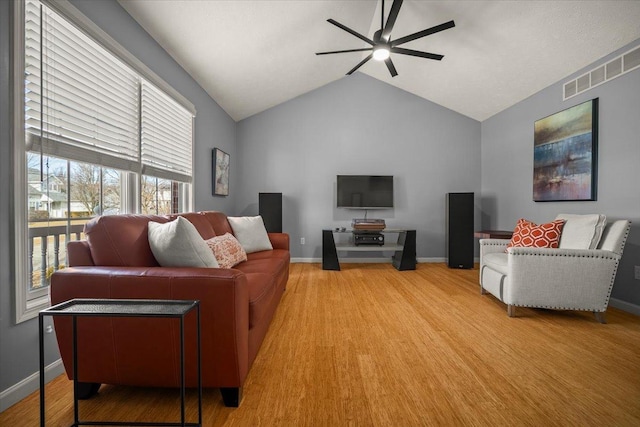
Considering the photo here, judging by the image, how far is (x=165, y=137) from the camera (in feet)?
9.61

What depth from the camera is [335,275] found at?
14.2 feet

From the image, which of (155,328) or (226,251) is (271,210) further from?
(155,328)

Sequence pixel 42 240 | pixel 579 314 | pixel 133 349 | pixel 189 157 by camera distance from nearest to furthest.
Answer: pixel 133 349, pixel 42 240, pixel 579 314, pixel 189 157

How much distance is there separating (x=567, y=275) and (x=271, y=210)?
3.72 metres

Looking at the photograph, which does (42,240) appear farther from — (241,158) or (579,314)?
(579,314)

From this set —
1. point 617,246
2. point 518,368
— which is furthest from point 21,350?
point 617,246

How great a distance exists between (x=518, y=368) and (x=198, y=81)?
4.11 meters

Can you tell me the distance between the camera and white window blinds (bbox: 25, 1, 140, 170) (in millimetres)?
1571

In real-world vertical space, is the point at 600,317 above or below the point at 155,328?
below

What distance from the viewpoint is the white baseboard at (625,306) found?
273 cm

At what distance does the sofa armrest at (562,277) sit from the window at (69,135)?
328 centimetres

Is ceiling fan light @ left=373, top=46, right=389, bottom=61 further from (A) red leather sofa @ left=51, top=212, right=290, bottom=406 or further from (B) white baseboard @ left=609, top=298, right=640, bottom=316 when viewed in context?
(B) white baseboard @ left=609, top=298, right=640, bottom=316

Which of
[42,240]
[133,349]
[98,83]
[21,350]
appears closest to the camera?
[133,349]

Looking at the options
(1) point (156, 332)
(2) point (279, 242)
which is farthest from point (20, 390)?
(2) point (279, 242)
